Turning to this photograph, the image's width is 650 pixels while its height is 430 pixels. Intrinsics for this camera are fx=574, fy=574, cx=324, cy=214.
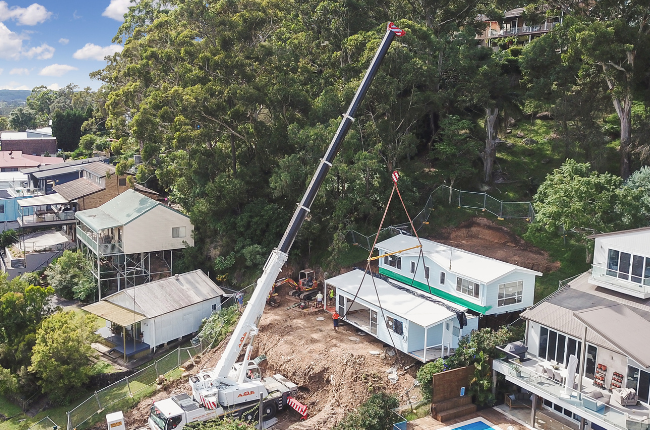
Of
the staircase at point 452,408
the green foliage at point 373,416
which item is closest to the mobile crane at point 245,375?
the green foliage at point 373,416

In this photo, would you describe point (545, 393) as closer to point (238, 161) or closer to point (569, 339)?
point (569, 339)

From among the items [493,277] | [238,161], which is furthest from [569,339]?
[238,161]

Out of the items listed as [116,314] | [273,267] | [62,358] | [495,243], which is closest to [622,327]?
[495,243]

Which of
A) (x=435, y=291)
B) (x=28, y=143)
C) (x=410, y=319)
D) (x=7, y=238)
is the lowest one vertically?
(x=7, y=238)

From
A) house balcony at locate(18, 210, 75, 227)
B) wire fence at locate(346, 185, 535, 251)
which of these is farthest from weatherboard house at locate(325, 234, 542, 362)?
house balcony at locate(18, 210, 75, 227)

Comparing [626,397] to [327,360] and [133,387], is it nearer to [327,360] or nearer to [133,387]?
[327,360]
